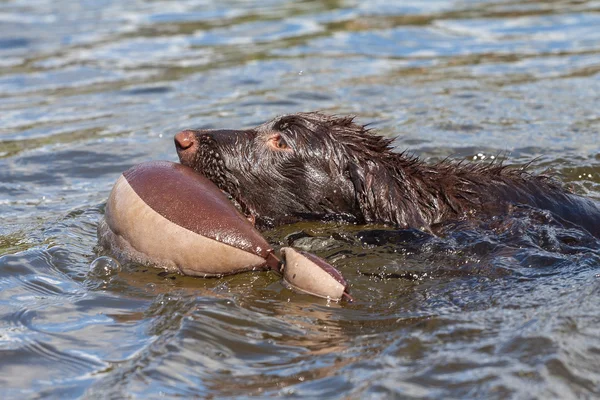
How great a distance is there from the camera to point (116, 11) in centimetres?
1936

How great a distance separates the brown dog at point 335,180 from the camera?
7090 mm

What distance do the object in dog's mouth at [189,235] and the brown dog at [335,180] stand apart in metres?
0.97

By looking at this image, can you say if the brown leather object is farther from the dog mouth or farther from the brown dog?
the brown dog

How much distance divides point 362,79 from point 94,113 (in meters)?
3.97

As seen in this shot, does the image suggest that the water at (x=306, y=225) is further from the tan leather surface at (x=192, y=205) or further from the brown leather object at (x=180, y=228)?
the tan leather surface at (x=192, y=205)

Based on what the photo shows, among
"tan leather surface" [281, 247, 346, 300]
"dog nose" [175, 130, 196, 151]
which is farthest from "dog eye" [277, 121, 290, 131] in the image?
"tan leather surface" [281, 247, 346, 300]

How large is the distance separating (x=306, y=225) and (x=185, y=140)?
1193 millimetres

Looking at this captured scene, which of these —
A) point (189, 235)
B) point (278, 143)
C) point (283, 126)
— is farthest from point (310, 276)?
point (283, 126)

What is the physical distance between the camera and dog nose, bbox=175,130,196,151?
23.0 feet

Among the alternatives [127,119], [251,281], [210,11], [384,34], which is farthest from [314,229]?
[210,11]

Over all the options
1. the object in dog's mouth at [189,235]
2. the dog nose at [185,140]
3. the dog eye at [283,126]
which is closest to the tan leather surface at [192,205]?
the object in dog's mouth at [189,235]

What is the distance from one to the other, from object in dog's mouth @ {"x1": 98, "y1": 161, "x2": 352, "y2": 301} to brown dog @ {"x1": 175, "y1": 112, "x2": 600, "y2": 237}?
3.17 feet

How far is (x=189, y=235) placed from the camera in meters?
5.86

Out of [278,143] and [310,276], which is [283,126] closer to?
[278,143]
